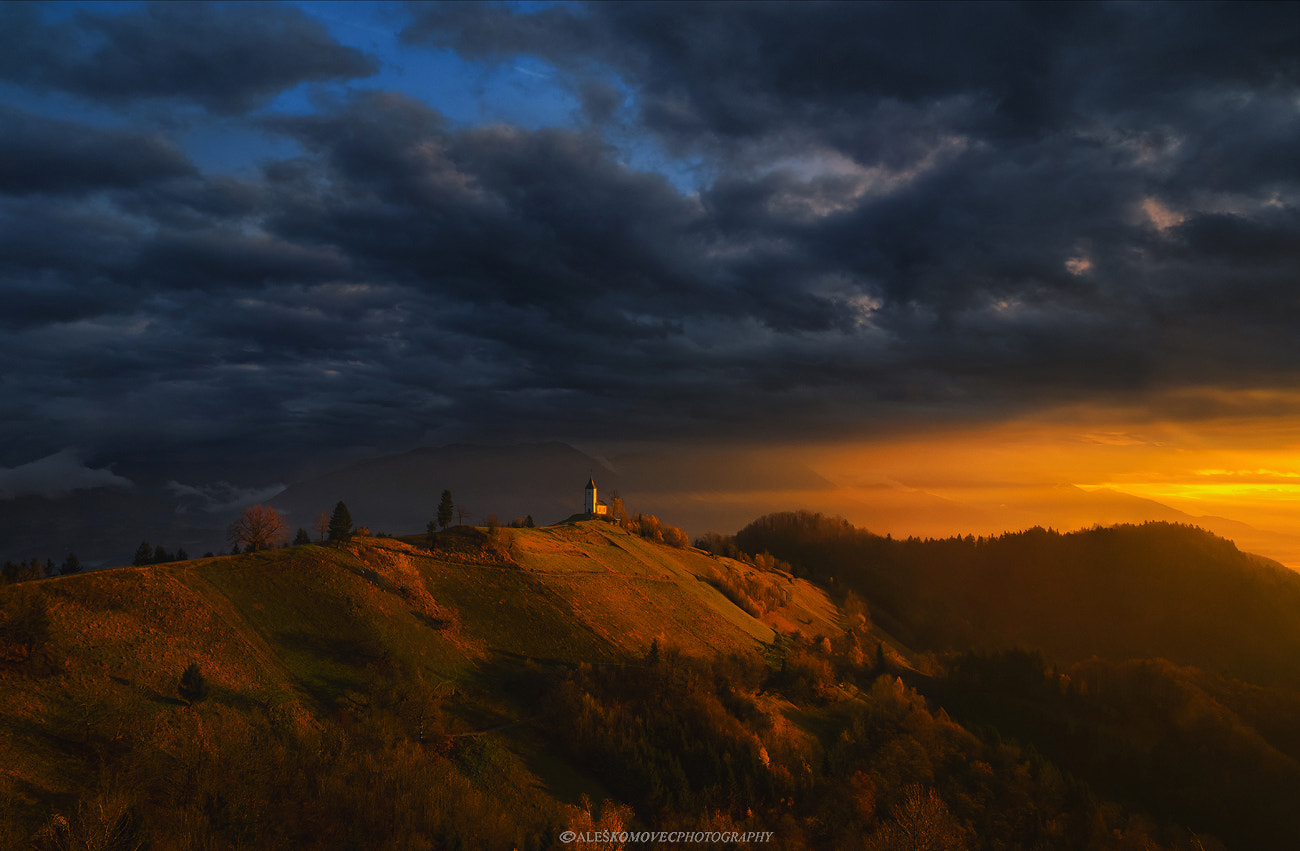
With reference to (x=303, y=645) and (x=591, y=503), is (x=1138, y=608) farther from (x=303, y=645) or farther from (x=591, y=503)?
(x=303, y=645)

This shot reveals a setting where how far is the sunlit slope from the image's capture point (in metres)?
34.5

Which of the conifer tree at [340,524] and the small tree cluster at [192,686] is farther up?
the conifer tree at [340,524]

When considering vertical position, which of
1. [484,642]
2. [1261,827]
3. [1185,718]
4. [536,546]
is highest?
[536,546]

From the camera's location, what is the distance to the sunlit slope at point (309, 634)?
113 ft

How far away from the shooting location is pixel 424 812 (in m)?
35.4

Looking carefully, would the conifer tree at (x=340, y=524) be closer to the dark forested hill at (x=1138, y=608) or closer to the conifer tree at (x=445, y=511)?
the conifer tree at (x=445, y=511)

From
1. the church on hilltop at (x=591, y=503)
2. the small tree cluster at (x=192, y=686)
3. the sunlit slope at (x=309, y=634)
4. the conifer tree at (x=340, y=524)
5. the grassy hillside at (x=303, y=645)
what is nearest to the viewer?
the grassy hillside at (x=303, y=645)

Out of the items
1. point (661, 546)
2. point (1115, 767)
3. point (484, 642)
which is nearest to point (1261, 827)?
point (1115, 767)

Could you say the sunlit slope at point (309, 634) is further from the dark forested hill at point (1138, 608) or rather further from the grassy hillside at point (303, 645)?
the dark forested hill at point (1138, 608)

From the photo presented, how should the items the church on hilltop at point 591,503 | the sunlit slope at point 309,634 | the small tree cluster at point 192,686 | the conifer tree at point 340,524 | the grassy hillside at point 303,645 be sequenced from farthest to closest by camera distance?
the church on hilltop at point 591,503 → the conifer tree at point 340,524 → the small tree cluster at point 192,686 → the sunlit slope at point 309,634 → the grassy hillside at point 303,645

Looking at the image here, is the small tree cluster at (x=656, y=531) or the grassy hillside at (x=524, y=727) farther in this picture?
the small tree cluster at (x=656, y=531)

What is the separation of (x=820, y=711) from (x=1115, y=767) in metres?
30.9

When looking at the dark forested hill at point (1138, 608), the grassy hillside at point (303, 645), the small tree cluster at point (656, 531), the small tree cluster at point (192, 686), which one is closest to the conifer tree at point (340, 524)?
the grassy hillside at point (303, 645)

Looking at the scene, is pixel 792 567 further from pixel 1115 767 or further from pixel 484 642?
pixel 484 642
